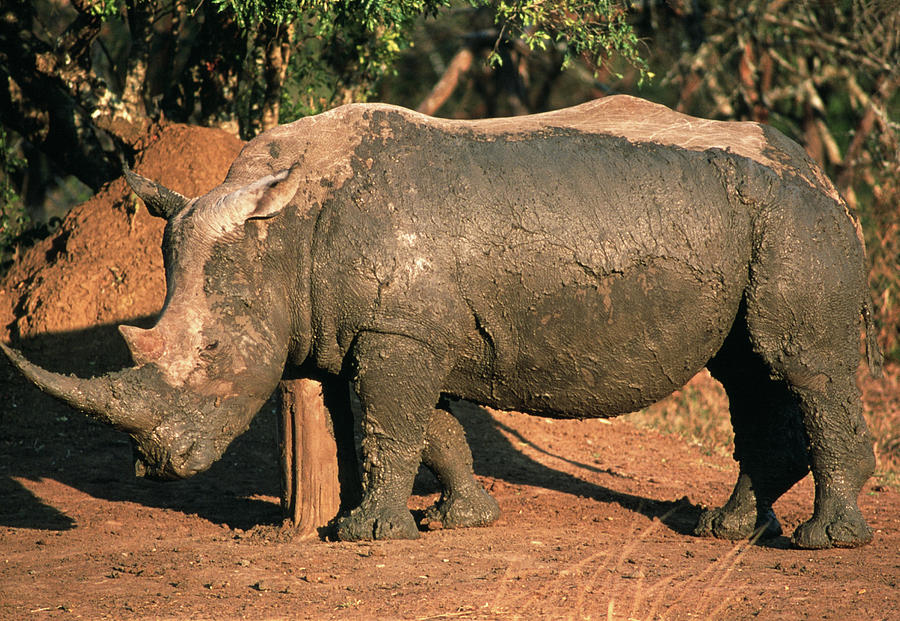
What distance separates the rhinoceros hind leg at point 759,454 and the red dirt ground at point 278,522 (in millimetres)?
182

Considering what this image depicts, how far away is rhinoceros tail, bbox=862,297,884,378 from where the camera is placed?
634 cm

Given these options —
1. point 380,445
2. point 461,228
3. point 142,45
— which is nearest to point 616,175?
point 461,228

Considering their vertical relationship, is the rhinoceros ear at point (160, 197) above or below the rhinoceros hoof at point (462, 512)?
above

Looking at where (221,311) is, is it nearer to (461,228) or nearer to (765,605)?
(461,228)

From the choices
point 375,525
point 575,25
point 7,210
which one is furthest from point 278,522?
point 7,210

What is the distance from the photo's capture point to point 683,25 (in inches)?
554

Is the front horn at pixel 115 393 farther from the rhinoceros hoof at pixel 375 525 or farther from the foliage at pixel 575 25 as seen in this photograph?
the foliage at pixel 575 25

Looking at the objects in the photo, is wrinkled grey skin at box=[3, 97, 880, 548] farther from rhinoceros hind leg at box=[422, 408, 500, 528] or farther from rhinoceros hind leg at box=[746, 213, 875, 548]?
rhinoceros hind leg at box=[422, 408, 500, 528]

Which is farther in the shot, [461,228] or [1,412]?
[1,412]

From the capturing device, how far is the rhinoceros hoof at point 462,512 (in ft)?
21.4

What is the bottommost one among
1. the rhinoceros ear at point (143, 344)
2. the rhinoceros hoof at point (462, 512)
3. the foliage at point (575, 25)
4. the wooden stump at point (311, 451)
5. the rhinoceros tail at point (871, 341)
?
the rhinoceros hoof at point (462, 512)

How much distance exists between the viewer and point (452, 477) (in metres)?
6.54

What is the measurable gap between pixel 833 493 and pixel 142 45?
6.49 meters

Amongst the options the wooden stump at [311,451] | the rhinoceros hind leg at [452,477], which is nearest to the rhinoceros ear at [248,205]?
the wooden stump at [311,451]
